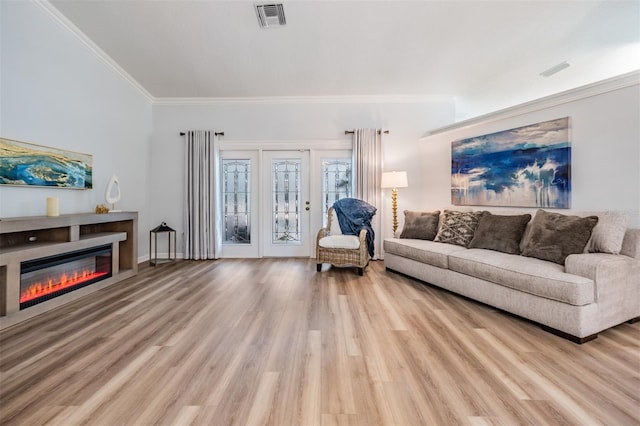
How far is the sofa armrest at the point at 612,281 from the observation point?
6.72 feet

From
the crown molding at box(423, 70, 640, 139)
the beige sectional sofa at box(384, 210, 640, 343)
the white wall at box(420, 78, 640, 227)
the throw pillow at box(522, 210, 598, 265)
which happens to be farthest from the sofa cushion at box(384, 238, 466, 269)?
the crown molding at box(423, 70, 640, 139)

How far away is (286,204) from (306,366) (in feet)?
11.8

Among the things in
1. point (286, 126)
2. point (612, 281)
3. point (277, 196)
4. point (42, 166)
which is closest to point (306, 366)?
point (612, 281)

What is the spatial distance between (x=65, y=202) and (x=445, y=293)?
14.7 ft

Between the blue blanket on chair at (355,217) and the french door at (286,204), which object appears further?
the french door at (286,204)

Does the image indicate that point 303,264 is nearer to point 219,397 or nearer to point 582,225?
point 219,397

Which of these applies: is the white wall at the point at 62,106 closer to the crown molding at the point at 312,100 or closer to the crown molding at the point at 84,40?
the crown molding at the point at 84,40

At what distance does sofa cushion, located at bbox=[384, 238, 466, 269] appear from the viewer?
3.12m

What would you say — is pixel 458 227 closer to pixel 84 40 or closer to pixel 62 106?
pixel 62 106

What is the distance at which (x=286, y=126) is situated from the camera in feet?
16.3

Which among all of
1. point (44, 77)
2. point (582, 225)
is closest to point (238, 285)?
point (44, 77)

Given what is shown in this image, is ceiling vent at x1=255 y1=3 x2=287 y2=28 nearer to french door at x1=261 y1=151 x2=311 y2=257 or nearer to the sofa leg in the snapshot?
french door at x1=261 y1=151 x2=311 y2=257

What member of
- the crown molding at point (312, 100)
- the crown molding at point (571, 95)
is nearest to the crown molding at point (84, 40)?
the crown molding at point (312, 100)

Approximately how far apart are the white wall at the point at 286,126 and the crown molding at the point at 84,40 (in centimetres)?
86
